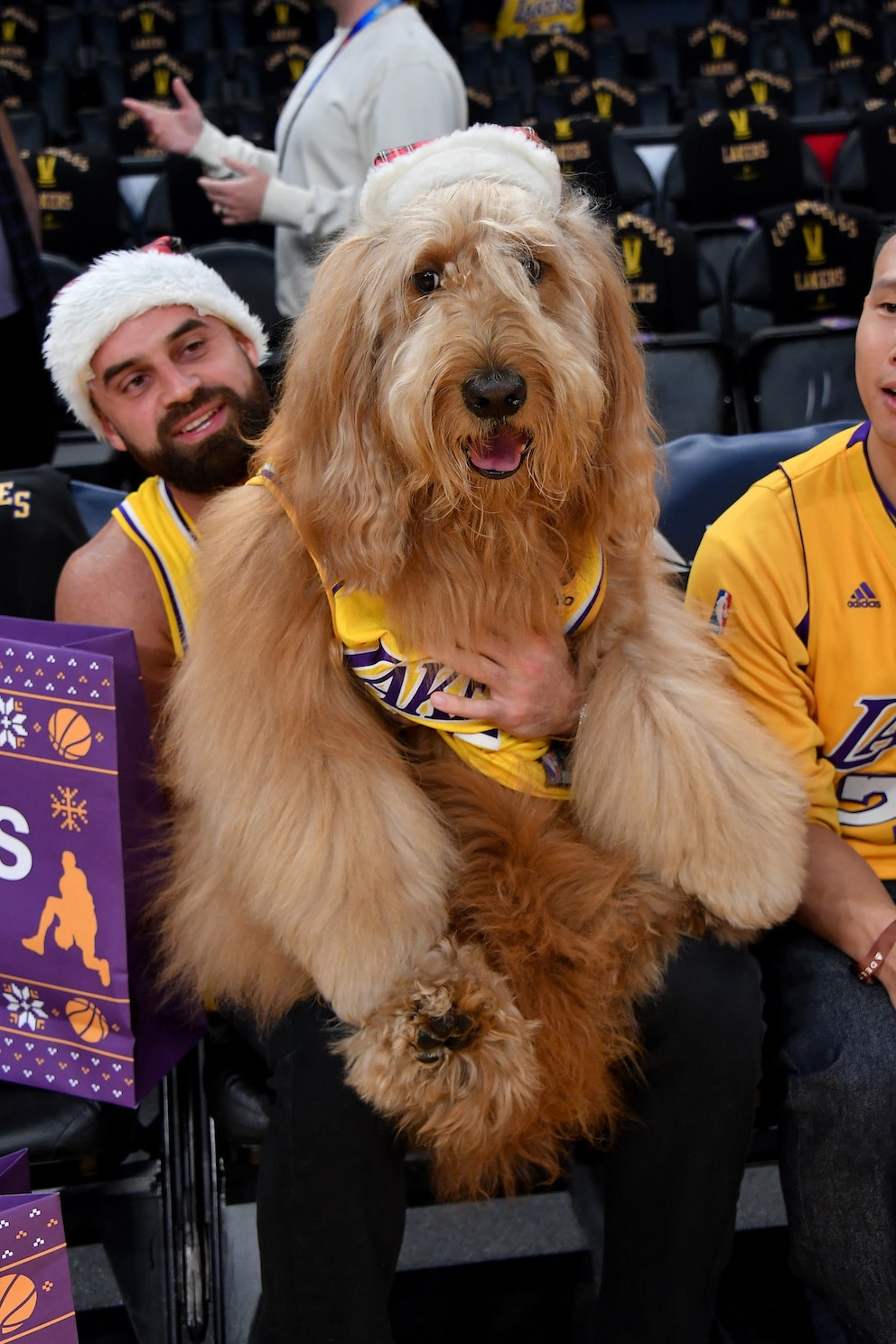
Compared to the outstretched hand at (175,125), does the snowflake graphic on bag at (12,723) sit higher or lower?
lower

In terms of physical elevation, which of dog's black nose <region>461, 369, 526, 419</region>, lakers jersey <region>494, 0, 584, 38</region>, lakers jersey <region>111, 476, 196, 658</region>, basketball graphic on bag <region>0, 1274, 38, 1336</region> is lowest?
basketball graphic on bag <region>0, 1274, 38, 1336</region>

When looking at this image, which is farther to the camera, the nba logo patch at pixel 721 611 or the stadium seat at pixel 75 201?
the stadium seat at pixel 75 201

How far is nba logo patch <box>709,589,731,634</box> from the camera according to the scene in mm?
1843

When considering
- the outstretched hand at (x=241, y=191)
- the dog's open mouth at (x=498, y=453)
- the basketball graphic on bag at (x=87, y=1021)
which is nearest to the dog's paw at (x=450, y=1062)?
the basketball graphic on bag at (x=87, y=1021)

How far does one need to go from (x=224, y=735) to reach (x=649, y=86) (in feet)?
24.7

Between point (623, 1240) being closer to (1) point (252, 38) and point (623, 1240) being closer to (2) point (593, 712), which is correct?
(2) point (593, 712)

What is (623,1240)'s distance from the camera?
5.30 feet

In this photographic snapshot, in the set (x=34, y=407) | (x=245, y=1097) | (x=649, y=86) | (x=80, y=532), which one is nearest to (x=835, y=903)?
(x=245, y=1097)

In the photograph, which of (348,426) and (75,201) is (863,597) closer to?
(348,426)

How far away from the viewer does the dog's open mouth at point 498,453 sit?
1.39 meters

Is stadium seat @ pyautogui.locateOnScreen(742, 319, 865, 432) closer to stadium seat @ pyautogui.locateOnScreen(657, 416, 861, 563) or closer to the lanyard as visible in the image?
stadium seat @ pyautogui.locateOnScreen(657, 416, 861, 563)

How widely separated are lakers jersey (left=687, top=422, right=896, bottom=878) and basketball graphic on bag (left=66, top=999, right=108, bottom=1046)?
1.03m

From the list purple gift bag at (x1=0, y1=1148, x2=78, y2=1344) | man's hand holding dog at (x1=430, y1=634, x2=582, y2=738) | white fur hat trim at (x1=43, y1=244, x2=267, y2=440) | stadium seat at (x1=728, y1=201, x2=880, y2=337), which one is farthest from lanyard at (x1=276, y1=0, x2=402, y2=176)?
purple gift bag at (x1=0, y1=1148, x2=78, y2=1344)

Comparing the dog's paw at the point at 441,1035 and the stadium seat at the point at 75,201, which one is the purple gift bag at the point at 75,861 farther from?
the stadium seat at the point at 75,201
